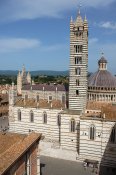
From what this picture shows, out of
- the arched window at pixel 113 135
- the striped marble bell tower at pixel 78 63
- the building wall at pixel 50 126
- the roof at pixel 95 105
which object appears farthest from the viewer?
the roof at pixel 95 105

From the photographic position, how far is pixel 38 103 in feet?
138

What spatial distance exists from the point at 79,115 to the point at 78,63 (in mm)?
7310

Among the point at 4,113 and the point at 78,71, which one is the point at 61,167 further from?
the point at 4,113

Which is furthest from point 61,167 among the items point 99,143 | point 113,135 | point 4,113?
point 4,113

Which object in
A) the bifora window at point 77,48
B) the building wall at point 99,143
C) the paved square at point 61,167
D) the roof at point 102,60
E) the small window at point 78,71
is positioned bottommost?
the paved square at point 61,167

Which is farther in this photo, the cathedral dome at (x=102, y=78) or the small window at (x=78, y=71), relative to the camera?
the cathedral dome at (x=102, y=78)

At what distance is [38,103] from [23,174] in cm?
2633

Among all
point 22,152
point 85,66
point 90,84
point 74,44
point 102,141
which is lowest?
point 102,141

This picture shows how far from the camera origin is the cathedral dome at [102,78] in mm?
39494

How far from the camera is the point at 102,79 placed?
40.1 metres

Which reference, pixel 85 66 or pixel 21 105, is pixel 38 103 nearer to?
pixel 21 105

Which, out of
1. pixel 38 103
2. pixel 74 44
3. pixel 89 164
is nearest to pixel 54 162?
pixel 89 164

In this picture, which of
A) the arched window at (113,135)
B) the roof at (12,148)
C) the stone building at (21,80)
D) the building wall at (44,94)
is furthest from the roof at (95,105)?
the roof at (12,148)

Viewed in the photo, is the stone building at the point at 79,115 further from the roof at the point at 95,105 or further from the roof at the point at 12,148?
the roof at the point at 12,148
